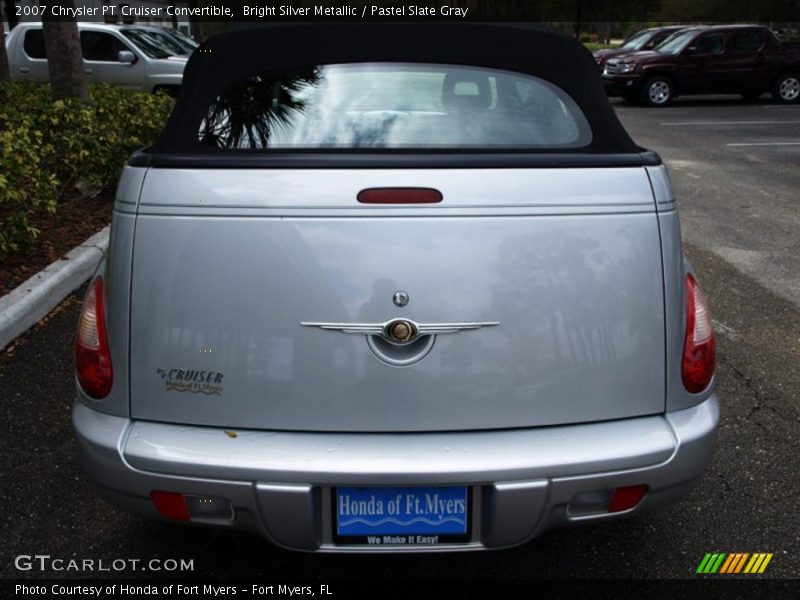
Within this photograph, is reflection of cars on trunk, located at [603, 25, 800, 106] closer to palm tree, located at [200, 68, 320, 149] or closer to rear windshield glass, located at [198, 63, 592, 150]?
rear windshield glass, located at [198, 63, 592, 150]

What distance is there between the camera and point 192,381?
2096 millimetres

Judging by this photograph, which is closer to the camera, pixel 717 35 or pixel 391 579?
pixel 391 579

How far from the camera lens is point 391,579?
2.60 meters

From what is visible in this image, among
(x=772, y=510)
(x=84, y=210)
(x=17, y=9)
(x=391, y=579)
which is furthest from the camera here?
(x=17, y=9)

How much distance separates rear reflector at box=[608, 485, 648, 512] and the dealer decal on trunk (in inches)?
43.4

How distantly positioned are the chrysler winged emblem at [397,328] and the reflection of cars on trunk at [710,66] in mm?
16787

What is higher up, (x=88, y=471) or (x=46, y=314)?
(x=88, y=471)

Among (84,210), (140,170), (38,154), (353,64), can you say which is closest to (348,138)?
(353,64)

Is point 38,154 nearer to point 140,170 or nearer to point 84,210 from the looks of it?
point 84,210

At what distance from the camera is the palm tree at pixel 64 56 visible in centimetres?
858

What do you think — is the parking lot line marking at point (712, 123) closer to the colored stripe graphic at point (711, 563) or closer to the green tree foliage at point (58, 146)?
the green tree foliage at point (58, 146)

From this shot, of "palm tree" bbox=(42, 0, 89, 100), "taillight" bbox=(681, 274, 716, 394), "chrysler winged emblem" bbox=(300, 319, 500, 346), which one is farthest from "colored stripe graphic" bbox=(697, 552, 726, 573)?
"palm tree" bbox=(42, 0, 89, 100)

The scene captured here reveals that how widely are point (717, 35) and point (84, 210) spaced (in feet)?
49.0

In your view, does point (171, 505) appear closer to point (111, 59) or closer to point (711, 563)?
point (711, 563)
